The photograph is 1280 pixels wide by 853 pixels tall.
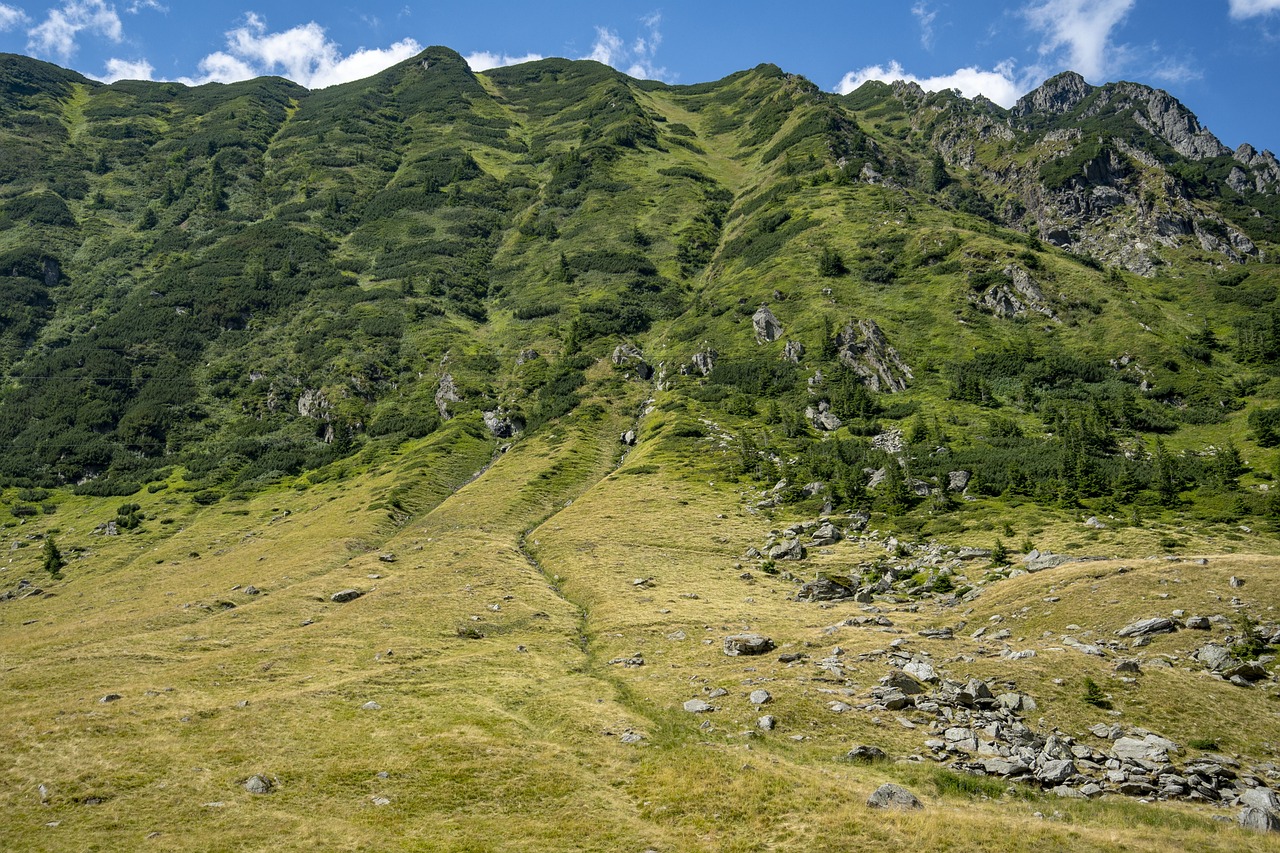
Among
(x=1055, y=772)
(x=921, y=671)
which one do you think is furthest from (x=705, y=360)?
(x=1055, y=772)

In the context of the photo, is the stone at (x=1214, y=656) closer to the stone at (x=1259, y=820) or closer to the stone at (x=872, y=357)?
the stone at (x=1259, y=820)

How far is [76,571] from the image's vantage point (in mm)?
84812

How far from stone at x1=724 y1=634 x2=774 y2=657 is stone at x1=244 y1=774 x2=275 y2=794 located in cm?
2255

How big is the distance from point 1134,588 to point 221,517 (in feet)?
368

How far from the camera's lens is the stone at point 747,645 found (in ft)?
122

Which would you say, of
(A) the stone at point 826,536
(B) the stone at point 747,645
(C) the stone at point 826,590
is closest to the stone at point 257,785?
(B) the stone at point 747,645

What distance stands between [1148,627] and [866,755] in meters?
17.6

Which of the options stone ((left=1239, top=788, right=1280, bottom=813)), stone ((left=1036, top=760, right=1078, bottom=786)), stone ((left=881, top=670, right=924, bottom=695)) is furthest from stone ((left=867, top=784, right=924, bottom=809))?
stone ((left=1239, top=788, right=1280, bottom=813))

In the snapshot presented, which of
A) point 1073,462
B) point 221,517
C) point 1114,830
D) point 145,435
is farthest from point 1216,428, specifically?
point 145,435

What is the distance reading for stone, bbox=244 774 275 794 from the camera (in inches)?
965

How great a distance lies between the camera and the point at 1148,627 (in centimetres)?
3250

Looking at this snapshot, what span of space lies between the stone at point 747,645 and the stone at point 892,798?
15.7 metres

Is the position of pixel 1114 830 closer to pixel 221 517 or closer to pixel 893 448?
pixel 893 448

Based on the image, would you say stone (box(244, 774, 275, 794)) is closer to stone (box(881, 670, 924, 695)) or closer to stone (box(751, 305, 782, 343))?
stone (box(881, 670, 924, 695))
